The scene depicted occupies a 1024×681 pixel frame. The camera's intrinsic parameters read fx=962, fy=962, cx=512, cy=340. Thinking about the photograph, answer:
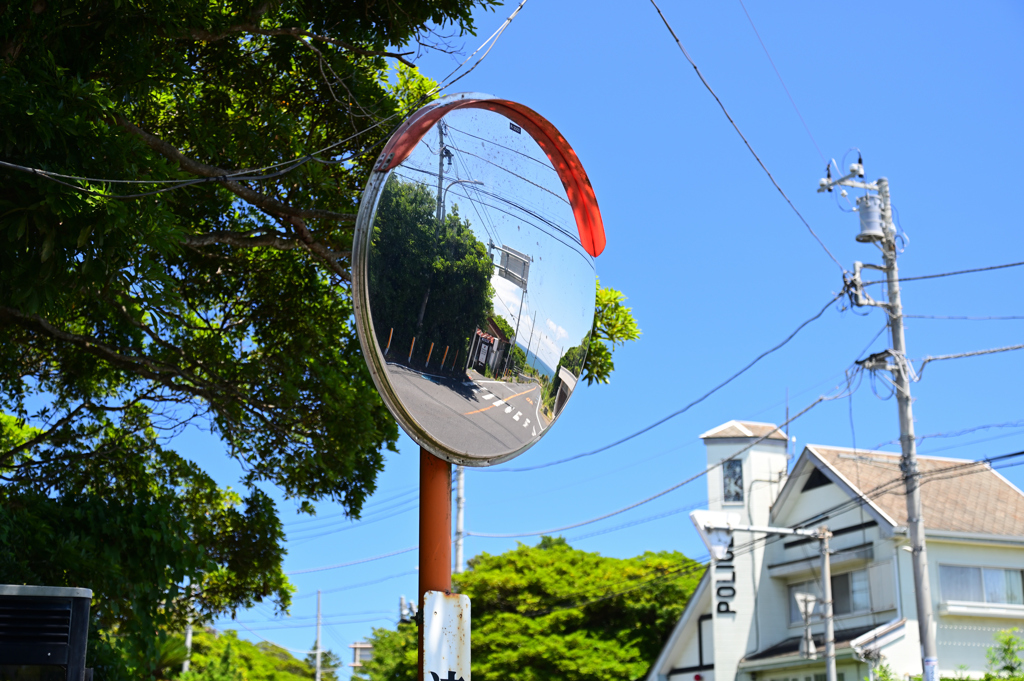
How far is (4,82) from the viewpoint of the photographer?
17.7ft

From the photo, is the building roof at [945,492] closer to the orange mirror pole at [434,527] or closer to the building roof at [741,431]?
the building roof at [741,431]

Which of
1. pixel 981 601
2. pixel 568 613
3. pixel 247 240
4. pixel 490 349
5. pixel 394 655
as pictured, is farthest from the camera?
pixel 394 655

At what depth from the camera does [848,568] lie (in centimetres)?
2517

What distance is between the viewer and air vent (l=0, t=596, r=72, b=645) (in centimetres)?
496

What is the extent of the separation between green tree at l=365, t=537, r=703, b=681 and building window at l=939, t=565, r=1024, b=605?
24.2 feet

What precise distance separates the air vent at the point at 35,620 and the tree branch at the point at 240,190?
3.47 metres

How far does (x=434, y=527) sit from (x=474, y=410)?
0.46m

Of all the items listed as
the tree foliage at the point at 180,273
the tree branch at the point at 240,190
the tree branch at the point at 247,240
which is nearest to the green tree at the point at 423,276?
the tree foliage at the point at 180,273

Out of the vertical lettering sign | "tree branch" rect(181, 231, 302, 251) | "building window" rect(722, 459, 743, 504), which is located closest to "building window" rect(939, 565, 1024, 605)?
the vertical lettering sign

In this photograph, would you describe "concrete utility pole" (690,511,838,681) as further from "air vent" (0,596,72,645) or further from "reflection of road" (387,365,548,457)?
"reflection of road" (387,365,548,457)

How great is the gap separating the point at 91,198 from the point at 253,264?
15.8 ft

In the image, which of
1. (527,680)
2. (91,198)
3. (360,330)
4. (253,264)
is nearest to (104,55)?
(91,198)

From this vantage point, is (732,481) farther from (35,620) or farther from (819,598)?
(35,620)

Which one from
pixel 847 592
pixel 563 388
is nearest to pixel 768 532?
pixel 847 592
